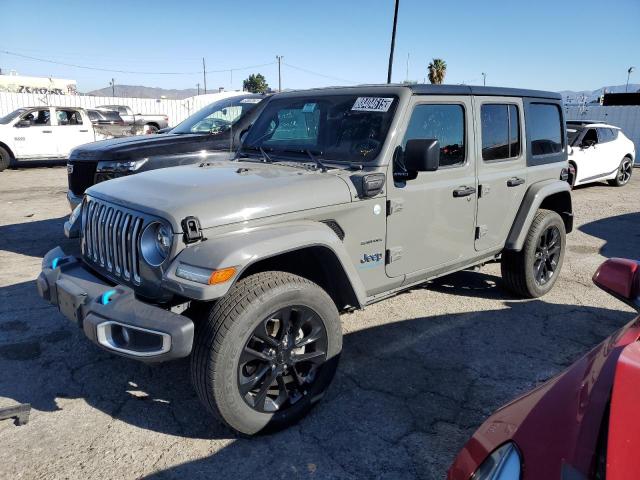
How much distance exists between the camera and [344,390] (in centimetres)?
330

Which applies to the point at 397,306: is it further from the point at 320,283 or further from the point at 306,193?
the point at 306,193

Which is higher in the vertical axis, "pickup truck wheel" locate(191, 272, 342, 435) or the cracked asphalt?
"pickup truck wheel" locate(191, 272, 342, 435)

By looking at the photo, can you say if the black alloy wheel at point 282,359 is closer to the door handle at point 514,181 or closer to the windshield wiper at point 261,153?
the windshield wiper at point 261,153

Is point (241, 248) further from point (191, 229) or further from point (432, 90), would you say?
point (432, 90)

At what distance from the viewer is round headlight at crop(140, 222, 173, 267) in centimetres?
264

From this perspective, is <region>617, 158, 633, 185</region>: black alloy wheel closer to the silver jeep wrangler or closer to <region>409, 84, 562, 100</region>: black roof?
<region>409, 84, 562, 100</region>: black roof

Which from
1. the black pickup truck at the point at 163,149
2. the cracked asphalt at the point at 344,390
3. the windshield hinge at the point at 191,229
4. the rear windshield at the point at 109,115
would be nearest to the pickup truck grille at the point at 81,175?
the black pickup truck at the point at 163,149

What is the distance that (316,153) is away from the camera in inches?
142

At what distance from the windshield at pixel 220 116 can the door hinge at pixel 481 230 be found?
156 inches

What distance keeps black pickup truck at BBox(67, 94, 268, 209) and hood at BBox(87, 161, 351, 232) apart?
9.27 ft

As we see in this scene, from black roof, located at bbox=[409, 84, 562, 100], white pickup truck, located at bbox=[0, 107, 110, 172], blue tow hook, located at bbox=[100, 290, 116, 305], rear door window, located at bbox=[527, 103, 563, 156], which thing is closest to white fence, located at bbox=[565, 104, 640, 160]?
rear door window, located at bbox=[527, 103, 563, 156]

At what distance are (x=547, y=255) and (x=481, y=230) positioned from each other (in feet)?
4.19

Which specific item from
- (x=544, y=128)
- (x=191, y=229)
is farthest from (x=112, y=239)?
(x=544, y=128)

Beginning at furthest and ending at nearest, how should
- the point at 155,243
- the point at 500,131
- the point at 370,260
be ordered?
the point at 500,131, the point at 370,260, the point at 155,243
